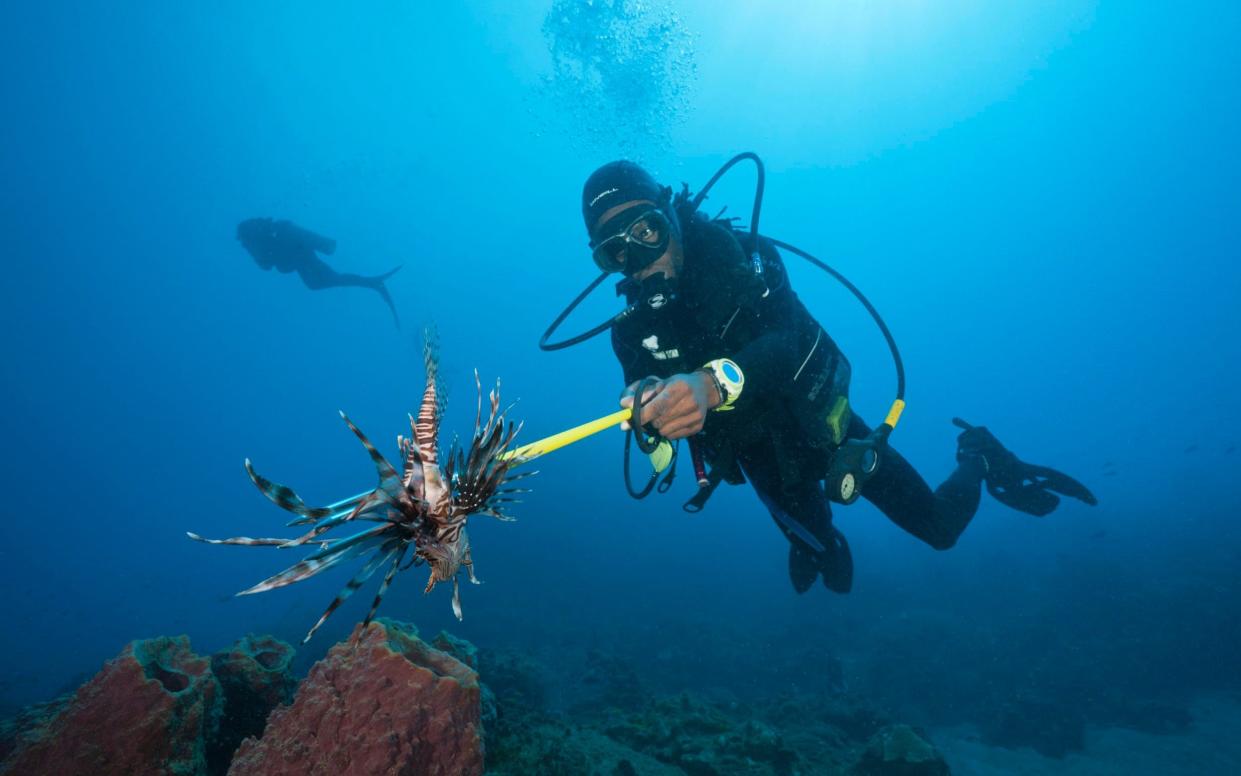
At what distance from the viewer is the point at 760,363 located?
342 cm

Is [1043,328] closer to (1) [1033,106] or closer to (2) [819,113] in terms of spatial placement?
(1) [1033,106]

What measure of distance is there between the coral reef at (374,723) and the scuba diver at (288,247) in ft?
54.5

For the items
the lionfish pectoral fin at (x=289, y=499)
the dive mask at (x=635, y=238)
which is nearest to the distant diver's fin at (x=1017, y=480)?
the dive mask at (x=635, y=238)

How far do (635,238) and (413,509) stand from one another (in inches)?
133

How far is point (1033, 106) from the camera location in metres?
77.9

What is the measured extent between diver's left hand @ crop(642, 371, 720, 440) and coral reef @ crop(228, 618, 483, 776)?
1914 millimetres

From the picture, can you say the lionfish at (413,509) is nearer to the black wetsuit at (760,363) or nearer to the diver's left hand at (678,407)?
the diver's left hand at (678,407)

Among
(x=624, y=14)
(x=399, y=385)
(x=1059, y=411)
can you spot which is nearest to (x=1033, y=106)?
(x=1059, y=411)

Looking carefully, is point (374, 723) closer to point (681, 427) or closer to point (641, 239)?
point (681, 427)

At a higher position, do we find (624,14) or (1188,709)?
(624,14)

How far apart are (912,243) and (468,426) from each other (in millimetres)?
87320

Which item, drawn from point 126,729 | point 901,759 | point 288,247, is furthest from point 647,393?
point 288,247

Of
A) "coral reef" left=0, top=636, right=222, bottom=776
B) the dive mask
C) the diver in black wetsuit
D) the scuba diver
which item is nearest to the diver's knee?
the diver in black wetsuit

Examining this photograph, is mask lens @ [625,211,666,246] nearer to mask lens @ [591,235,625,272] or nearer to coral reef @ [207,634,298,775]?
mask lens @ [591,235,625,272]
